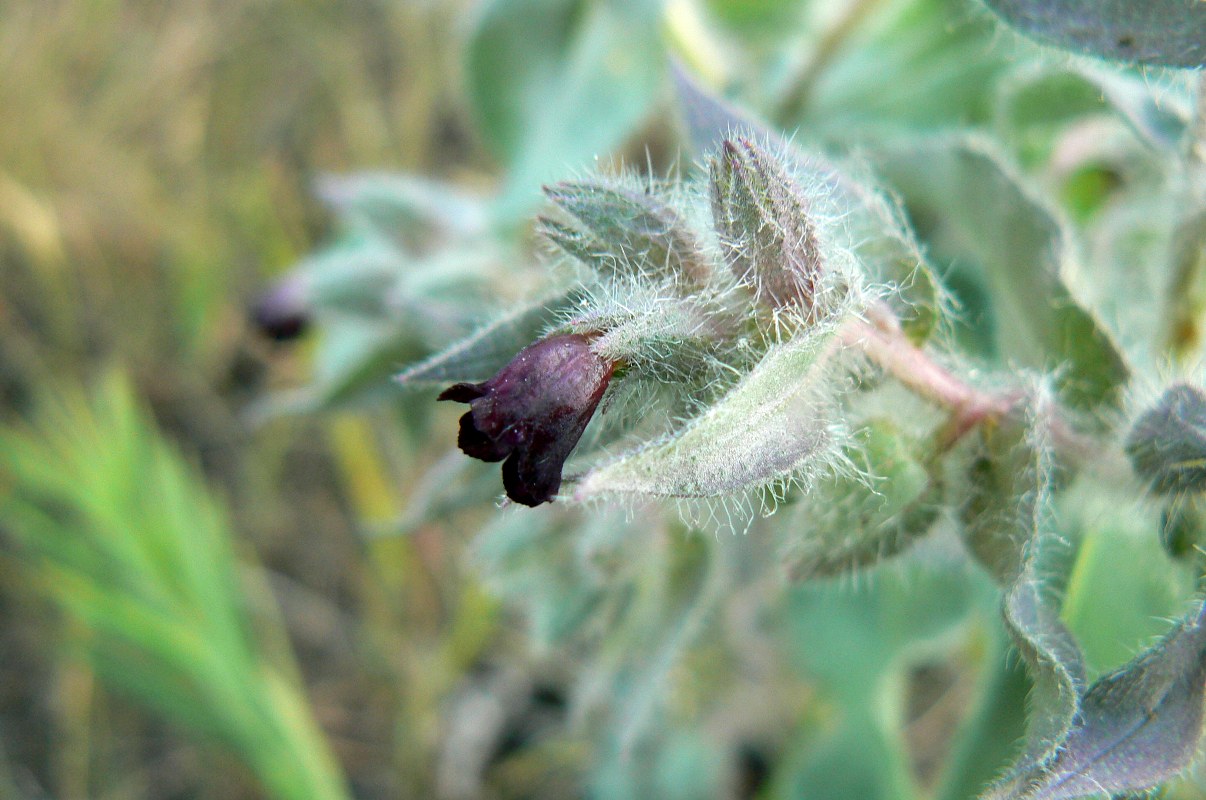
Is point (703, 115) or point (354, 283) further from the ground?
point (703, 115)

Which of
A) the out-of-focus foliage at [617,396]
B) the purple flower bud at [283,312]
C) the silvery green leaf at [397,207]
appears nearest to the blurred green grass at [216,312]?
the out-of-focus foliage at [617,396]

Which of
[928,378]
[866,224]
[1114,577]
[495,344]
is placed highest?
[495,344]

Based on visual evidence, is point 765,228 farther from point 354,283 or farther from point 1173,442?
point 354,283

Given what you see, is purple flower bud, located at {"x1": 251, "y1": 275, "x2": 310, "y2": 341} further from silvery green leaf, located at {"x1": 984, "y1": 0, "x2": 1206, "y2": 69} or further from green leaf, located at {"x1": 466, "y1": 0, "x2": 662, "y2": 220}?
silvery green leaf, located at {"x1": 984, "y1": 0, "x2": 1206, "y2": 69}

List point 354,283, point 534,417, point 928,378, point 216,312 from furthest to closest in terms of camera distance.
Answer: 1. point 216,312
2. point 354,283
3. point 928,378
4. point 534,417


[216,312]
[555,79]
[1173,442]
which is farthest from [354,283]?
[216,312]

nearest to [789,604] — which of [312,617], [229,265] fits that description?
[312,617]

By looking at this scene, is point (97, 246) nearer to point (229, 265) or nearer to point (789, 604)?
point (229, 265)
